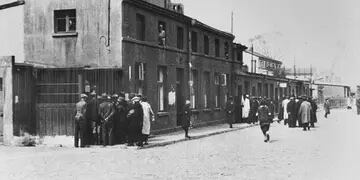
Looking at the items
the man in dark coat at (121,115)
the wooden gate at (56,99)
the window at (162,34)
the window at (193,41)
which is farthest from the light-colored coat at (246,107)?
the wooden gate at (56,99)

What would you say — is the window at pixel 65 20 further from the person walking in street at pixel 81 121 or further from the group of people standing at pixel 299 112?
the group of people standing at pixel 299 112

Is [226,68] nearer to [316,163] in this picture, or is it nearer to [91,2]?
[91,2]

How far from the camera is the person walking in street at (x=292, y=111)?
1152 inches

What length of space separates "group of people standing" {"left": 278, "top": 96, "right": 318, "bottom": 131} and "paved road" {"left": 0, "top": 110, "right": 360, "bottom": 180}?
843cm

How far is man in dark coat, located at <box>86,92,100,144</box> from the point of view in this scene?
1794cm

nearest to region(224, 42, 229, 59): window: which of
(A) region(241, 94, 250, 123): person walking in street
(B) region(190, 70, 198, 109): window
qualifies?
(A) region(241, 94, 250, 123): person walking in street

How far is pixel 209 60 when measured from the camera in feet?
104

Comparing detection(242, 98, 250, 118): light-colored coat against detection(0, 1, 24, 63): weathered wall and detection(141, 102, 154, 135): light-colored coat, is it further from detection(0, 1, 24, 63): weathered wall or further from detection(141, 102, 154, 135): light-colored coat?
detection(0, 1, 24, 63): weathered wall

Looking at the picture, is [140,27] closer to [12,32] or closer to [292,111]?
[12,32]

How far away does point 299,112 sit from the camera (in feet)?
91.9

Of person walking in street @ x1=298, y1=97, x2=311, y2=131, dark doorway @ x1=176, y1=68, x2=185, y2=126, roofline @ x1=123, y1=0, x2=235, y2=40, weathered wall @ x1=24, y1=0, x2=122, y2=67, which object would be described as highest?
roofline @ x1=123, y1=0, x2=235, y2=40

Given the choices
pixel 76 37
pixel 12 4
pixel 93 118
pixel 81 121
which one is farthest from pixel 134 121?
pixel 12 4

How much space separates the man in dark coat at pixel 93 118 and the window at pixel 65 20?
3372 millimetres

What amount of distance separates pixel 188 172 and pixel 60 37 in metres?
10.6
